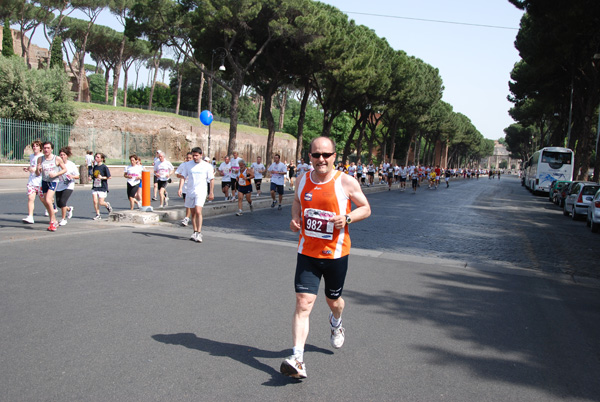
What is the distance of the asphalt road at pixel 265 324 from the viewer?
3.35 meters

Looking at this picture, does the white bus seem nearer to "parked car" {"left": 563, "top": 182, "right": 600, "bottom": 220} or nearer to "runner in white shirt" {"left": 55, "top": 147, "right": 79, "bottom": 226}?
"parked car" {"left": 563, "top": 182, "right": 600, "bottom": 220}

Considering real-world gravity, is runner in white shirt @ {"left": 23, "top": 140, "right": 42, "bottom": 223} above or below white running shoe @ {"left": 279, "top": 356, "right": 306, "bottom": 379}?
above

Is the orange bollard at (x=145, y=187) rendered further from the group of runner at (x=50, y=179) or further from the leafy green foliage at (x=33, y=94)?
the leafy green foliage at (x=33, y=94)

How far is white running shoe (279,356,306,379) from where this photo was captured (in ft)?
11.0

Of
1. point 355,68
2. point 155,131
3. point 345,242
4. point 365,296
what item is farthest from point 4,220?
point 155,131

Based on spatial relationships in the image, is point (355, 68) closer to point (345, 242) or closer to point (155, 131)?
point (155, 131)

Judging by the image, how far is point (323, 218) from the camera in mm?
3598

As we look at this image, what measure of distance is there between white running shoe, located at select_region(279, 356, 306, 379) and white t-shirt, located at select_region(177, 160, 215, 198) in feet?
20.1

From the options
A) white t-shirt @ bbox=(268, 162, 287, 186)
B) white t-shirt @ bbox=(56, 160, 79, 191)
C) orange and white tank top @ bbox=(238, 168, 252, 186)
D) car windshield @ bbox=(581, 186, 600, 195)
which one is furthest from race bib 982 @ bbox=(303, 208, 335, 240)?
car windshield @ bbox=(581, 186, 600, 195)

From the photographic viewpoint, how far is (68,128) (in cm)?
2597

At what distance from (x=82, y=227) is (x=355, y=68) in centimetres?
2759

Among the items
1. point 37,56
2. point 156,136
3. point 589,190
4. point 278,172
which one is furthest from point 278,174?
point 37,56

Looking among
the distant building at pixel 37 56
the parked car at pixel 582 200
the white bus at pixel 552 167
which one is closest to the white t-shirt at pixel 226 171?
the parked car at pixel 582 200

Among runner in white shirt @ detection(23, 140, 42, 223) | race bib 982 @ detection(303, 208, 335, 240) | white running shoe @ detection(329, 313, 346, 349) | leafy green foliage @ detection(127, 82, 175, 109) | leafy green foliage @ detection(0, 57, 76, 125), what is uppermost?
leafy green foliage @ detection(127, 82, 175, 109)
